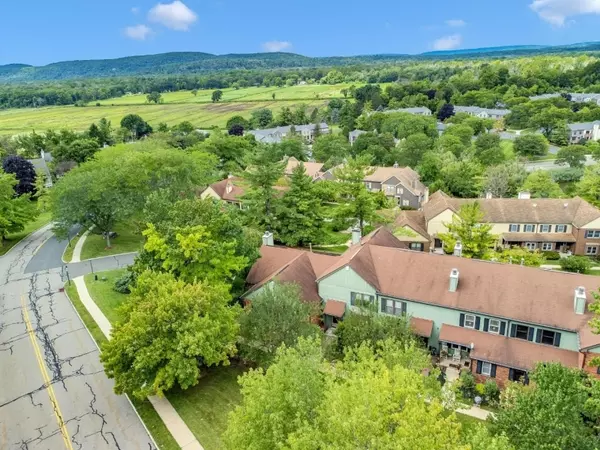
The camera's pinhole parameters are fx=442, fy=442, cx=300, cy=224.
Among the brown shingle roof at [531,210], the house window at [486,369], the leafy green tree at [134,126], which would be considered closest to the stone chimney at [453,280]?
the house window at [486,369]

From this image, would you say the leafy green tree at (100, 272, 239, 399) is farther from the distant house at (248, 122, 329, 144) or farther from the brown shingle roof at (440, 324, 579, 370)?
the distant house at (248, 122, 329, 144)

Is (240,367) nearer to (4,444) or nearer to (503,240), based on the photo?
(4,444)

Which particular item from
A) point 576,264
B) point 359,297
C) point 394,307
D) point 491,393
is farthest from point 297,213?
point 576,264

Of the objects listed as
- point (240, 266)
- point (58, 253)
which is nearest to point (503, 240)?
point (240, 266)

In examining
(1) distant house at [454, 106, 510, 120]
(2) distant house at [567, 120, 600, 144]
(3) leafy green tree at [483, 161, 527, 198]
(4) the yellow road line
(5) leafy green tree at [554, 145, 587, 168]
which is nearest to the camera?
(4) the yellow road line

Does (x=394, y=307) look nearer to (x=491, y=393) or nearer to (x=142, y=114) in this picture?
(x=491, y=393)

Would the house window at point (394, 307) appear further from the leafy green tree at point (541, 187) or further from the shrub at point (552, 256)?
the leafy green tree at point (541, 187)

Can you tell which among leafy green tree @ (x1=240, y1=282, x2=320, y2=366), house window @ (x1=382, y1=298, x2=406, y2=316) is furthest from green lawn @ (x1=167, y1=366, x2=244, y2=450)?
house window @ (x1=382, y1=298, x2=406, y2=316)
